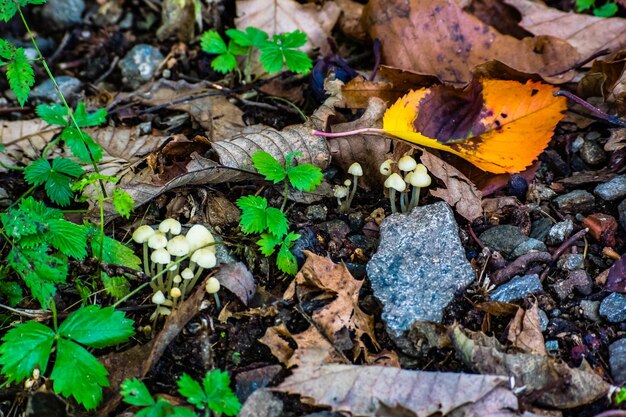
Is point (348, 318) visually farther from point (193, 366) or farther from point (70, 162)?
point (70, 162)

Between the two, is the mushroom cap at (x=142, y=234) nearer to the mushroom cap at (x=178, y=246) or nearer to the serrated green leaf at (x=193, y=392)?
the mushroom cap at (x=178, y=246)

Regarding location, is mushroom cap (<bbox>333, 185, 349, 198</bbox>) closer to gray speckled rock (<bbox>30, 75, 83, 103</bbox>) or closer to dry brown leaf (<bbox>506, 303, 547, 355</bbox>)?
dry brown leaf (<bbox>506, 303, 547, 355</bbox>)

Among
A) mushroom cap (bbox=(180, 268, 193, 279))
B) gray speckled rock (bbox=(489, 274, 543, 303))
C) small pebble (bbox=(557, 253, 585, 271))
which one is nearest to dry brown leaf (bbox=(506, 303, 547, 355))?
gray speckled rock (bbox=(489, 274, 543, 303))

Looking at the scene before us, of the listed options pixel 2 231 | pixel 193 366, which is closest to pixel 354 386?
pixel 193 366

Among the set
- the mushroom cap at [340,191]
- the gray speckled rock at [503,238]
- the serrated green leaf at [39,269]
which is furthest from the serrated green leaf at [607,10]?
the serrated green leaf at [39,269]

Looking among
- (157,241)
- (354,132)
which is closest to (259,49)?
(354,132)
